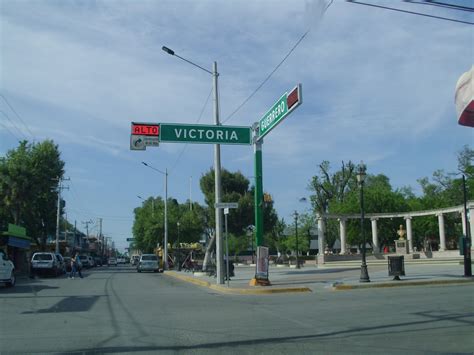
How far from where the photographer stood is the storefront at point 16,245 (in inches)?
1652

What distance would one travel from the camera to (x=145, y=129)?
21281 mm

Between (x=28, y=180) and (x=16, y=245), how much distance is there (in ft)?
29.7

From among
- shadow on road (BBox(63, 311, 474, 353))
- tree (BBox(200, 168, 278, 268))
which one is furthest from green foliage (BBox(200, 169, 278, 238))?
shadow on road (BBox(63, 311, 474, 353))

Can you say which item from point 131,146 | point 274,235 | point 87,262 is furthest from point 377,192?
point 131,146

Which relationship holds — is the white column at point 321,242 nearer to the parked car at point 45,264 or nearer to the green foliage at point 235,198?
the green foliage at point 235,198

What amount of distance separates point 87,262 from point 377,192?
39064 mm

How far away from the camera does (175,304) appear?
1576cm

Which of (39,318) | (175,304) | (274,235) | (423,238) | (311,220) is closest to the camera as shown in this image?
(39,318)

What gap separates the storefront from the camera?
42.0 meters

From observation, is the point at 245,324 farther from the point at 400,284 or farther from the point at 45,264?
the point at 45,264

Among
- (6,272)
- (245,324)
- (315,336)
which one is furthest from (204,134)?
(315,336)

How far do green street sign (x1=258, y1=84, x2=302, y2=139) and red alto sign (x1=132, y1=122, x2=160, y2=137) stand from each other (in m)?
4.51

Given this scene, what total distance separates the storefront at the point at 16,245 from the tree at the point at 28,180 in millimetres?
3504

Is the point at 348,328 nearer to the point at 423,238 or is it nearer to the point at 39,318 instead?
the point at 39,318
